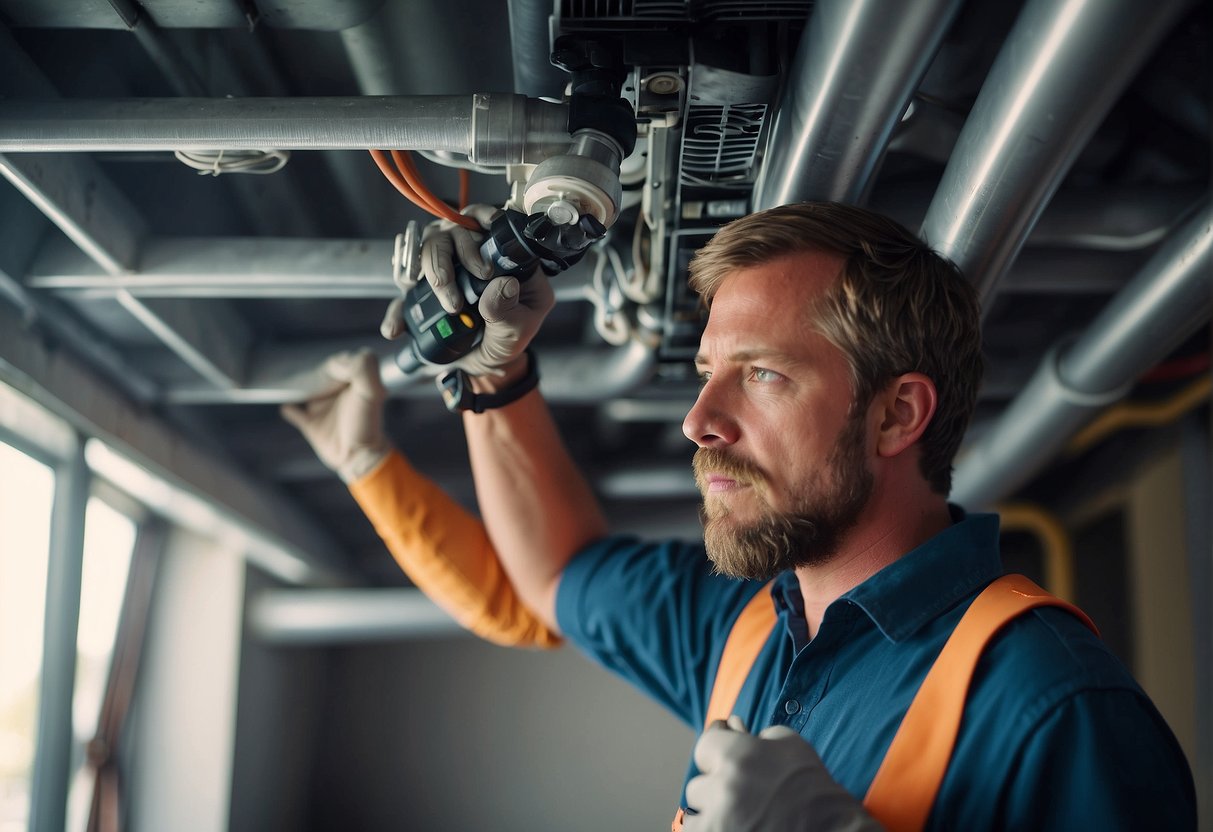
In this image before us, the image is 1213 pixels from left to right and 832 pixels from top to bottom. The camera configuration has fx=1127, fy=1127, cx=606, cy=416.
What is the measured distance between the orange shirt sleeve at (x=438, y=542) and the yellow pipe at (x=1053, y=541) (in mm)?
2156

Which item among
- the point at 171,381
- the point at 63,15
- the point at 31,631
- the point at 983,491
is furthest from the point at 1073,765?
the point at 31,631

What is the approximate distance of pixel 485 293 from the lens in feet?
4.49

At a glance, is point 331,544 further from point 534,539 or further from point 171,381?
point 534,539

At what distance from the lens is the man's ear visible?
1.35 m

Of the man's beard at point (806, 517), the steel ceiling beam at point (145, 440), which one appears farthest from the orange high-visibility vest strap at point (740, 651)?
the steel ceiling beam at point (145, 440)

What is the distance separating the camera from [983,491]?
259 cm

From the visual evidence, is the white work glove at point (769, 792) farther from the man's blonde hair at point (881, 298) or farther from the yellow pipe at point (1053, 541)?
the yellow pipe at point (1053, 541)

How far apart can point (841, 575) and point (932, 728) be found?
0.28 metres

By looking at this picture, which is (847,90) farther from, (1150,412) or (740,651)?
(1150,412)

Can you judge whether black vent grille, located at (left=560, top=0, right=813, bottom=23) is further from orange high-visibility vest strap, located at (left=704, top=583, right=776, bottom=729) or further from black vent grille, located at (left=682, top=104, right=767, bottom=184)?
orange high-visibility vest strap, located at (left=704, top=583, right=776, bottom=729)

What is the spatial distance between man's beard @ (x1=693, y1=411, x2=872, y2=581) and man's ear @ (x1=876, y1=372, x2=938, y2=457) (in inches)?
1.6

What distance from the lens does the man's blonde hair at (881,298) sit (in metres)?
1.33

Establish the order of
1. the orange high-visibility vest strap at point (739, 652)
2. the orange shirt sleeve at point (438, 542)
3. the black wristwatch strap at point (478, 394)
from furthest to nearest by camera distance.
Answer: the orange shirt sleeve at point (438, 542) < the black wristwatch strap at point (478, 394) < the orange high-visibility vest strap at point (739, 652)

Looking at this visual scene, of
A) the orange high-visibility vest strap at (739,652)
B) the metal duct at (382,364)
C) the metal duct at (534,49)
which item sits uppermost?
the metal duct at (382,364)
